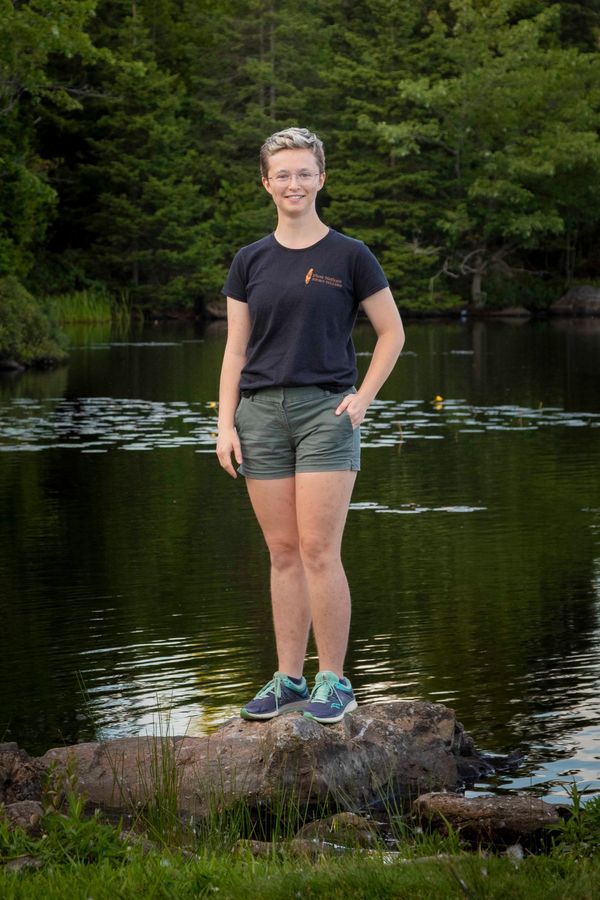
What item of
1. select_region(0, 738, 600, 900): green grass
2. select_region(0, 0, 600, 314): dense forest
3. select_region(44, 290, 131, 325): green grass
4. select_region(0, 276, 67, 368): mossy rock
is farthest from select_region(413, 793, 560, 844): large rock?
select_region(0, 0, 600, 314): dense forest

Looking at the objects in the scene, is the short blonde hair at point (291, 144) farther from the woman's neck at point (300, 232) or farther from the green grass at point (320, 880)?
the green grass at point (320, 880)

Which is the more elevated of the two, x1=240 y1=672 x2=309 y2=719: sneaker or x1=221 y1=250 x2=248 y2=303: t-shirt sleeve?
x1=221 y1=250 x2=248 y2=303: t-shirt sleeve

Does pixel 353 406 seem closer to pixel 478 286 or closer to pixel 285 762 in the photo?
pixel 285 762

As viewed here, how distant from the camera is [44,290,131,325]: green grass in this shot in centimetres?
4734

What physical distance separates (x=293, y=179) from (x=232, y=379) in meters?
0.69

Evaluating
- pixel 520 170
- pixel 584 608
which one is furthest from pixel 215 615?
pixel 520 170

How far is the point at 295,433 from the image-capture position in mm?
5359

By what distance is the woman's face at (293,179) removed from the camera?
532 centimetres

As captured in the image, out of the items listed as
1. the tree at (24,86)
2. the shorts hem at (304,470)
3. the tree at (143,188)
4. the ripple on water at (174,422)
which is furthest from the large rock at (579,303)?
the shorts hem at (304,470)

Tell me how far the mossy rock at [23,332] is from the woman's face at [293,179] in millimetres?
24032

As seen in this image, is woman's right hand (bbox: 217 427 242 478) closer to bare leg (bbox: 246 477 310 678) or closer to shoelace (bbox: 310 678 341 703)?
bare leg (bbox: 246 477 310 678)

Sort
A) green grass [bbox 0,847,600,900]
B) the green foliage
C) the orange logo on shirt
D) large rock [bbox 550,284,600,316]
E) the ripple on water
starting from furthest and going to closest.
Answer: large rock [bbox 550,284,600,316]
the ripple on water
the orange logo on shirt
the green foliage
green grass [bbox 0,847,600,900]

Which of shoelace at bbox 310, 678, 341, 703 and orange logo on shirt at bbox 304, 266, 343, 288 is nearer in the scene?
orange logo on shirt at bbox 304, 266, 343, 288

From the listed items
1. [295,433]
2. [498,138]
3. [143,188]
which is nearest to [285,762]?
[295,433]
